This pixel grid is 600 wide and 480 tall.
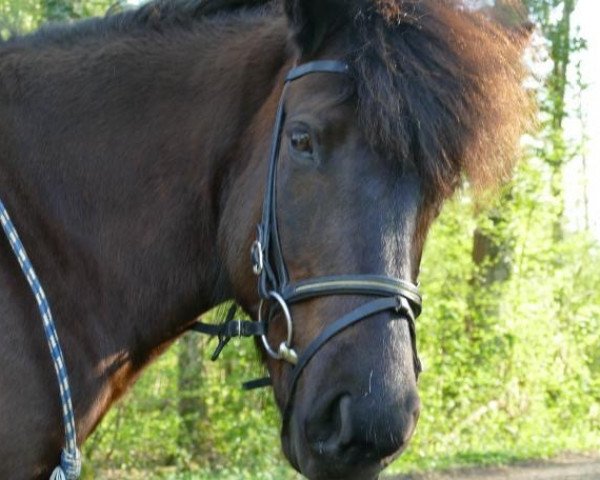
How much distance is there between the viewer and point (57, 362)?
2758mm

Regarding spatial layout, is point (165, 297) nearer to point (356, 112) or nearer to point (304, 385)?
point (304, 385)

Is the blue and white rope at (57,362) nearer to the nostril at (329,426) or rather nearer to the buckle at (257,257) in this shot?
the buckle at (257,257)

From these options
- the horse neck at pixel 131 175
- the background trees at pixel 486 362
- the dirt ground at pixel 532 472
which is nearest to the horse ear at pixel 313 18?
the horse neck at pixel 131 175

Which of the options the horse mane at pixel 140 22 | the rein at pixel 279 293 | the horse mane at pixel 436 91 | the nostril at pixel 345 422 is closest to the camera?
the nostril at pixel 345 422

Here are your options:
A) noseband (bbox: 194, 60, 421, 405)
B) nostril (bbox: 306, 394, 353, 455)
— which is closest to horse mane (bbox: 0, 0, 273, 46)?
noseband (bbox: 194, 60, 421, 405)

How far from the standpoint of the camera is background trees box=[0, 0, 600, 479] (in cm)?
1018

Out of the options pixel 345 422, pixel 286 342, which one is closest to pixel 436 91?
pixel 286 342

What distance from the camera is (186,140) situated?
10.2 ft

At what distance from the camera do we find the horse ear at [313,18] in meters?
2.87

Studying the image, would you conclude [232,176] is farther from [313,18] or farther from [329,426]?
[329,426]

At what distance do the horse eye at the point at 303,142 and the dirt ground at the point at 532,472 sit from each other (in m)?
5.81

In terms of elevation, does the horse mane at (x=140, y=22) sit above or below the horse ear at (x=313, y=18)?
below

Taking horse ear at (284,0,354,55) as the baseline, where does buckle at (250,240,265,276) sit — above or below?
below

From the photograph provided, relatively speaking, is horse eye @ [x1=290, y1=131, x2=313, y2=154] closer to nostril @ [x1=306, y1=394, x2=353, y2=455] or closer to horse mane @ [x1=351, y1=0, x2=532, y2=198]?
horse mane @ [x1=351, y1=0, x2=532, y2=198]
